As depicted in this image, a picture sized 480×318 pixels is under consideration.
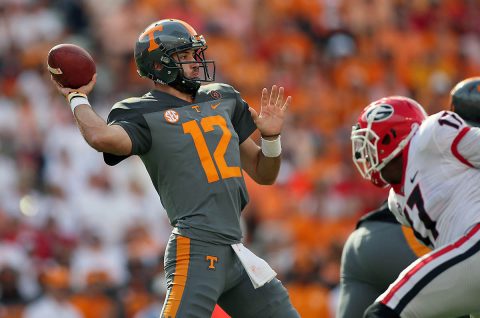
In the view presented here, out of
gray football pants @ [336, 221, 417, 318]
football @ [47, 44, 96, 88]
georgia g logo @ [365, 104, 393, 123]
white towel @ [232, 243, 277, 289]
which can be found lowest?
gray football pants @ [336, 221, 417, 318]

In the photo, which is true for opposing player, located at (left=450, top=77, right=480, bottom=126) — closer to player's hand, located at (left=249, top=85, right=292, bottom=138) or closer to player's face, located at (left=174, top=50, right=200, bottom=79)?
player's hand, located at (left=249, top=85, right=292, bottom=138)

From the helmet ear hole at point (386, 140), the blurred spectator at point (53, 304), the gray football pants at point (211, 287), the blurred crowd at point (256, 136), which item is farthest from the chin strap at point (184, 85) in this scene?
the blurred spectator at point (53, 304)

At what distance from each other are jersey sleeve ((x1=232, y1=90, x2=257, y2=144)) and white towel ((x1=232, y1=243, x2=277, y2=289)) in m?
0.68

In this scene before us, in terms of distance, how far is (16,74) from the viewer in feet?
36.3

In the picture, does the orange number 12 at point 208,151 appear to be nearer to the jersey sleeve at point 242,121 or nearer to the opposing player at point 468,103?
the jersey sleeve at point 242,121

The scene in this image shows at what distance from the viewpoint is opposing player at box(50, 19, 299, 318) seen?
4816mm

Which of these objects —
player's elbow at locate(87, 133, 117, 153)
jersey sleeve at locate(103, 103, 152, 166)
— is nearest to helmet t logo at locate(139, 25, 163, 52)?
jersey sleeve at locate(103, 103, 152, 166)

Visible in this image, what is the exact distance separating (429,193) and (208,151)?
3.62ft

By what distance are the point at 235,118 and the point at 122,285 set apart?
4145 millimetres

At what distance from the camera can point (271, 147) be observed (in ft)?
17.6

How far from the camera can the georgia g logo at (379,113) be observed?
4.75 m

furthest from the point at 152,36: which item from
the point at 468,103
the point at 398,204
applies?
the point at 468,103

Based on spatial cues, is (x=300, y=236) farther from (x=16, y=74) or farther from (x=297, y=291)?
(x=16, y=74)

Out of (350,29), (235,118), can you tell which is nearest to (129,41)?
(350,29)
